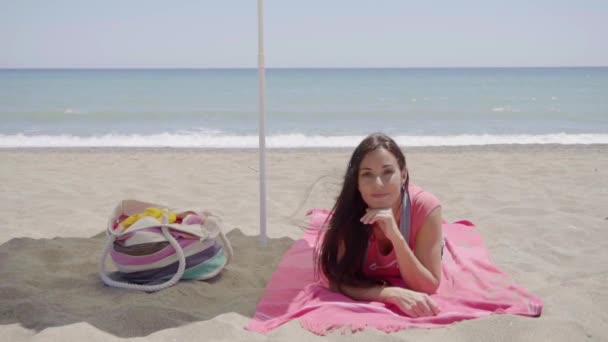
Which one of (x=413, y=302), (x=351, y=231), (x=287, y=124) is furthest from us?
(x=287, y=124)

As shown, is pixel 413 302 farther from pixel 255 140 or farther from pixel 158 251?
pixel 255 140

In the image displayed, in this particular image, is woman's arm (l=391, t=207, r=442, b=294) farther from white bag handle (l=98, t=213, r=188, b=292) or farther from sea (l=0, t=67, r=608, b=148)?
sea (l=0, t=67, r=608, b=148)

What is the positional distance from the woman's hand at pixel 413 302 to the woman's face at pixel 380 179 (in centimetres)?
43

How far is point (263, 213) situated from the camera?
3.93 metres

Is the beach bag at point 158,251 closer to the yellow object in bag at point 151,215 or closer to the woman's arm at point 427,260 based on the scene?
the yellow object in bag at point 151,215

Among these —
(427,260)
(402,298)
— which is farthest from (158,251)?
(427,260)

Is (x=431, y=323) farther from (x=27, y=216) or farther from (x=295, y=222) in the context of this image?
(x=27, y=216)

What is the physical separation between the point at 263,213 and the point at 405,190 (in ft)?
4.14

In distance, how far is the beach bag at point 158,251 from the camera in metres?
3.13

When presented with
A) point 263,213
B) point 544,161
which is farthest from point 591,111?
point 263,213

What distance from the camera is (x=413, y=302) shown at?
107 inches

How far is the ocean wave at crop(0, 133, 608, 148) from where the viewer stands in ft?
36.1

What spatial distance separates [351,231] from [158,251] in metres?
1.09

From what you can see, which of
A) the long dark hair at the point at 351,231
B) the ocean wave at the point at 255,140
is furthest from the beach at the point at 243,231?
the ocean wave at the point at 255,140
